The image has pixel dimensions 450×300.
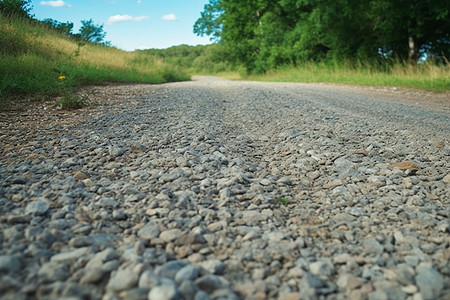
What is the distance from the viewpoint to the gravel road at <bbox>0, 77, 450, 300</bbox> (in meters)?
1.12

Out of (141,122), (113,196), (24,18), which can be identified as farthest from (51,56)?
(113,196)

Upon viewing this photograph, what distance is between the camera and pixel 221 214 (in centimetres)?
165

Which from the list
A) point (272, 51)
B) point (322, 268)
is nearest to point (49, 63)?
point (322, 268)

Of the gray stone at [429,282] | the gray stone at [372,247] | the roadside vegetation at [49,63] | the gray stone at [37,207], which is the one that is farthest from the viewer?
the roadside vegetation at [49,63]

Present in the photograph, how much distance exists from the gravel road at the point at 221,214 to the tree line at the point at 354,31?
387 inches

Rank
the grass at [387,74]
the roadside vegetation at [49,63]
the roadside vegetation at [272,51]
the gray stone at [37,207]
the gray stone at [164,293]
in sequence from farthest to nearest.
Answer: the grass at [387,74] → the roadside vegetation at [272,51] → the roadside vegetation at [49,63] → the gray stone at [37,207] → the gray stone at [164,293]

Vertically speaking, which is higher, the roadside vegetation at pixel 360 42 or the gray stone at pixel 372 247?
the roadside vegetation at pixel 360 42

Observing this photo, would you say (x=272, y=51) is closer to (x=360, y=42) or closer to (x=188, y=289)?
(x=360, y=42)

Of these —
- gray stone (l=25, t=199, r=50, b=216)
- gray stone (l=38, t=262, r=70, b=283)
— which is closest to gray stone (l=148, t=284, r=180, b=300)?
gray stone (l=38, t=262, r=70, b=283)

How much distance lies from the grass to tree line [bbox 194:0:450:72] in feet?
2.58

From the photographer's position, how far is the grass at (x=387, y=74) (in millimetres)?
8891

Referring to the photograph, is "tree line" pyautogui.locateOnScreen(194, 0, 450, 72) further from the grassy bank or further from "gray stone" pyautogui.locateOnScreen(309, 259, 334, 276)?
"gray stone" pyautogui.locateOnScreen(309, 259, 334, 276)

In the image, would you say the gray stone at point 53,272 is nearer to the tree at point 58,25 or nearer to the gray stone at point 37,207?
the gray stone at point 37,207

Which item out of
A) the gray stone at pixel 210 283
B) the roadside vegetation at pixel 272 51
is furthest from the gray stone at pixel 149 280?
the roadside vegetation at pixel 272 51
